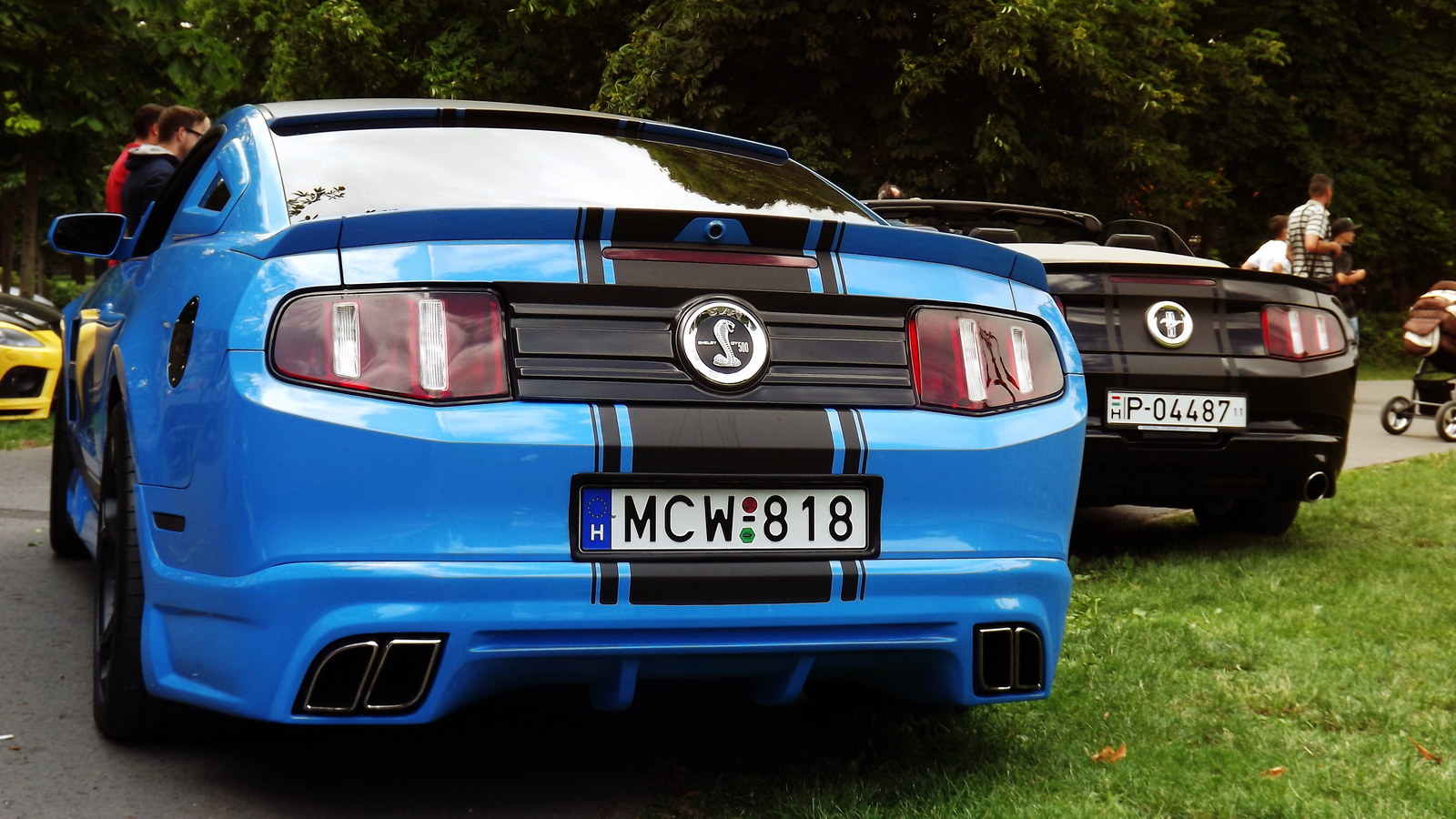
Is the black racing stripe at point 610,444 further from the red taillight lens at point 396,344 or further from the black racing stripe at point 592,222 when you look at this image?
the black racing stripe at point 592,222

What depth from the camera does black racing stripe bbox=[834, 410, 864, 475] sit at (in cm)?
275

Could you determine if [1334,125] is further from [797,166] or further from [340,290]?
[340,290]

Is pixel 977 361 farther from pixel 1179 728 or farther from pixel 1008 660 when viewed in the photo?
pixel 1179 728

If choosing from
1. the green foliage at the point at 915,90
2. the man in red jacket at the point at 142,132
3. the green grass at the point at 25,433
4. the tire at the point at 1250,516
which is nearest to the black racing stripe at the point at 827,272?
the tire at the point at 1250,516

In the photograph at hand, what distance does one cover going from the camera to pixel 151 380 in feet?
10.3

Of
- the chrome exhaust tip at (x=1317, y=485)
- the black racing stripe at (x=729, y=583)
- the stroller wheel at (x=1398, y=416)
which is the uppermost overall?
the black racing stripe at (x=729, y=583)

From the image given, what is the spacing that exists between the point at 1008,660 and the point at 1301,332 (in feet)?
11.6

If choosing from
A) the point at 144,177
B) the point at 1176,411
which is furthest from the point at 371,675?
the point at 144,177

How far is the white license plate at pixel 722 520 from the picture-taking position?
263cm

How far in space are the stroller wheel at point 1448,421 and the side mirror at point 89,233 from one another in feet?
33.6

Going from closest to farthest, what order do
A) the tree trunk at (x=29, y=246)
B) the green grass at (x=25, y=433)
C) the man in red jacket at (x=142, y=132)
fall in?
the man in red jacket at (x=142, y=132) < the green grass at (x=25, y=433) < the tree trunk at (x=29, y=246)

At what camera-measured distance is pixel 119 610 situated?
10.3 feet

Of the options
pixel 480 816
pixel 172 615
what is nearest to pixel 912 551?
pixel 480 816

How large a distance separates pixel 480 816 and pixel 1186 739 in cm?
162
